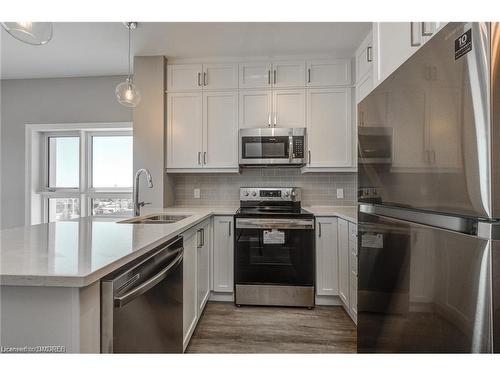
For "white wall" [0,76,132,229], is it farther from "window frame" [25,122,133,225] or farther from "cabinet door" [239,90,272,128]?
"cabinet door" [239,90,272,128]

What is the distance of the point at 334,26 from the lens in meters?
2.33

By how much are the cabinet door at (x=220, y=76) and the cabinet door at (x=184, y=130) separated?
18cm

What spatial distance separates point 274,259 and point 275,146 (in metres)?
1.13

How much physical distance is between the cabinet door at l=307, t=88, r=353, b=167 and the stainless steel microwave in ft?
0.49

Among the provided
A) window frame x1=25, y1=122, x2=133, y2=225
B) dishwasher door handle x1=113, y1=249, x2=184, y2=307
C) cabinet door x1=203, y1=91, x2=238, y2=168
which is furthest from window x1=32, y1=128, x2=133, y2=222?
dishwasher door handle x1=113, y1=249, x2=184, y2=307

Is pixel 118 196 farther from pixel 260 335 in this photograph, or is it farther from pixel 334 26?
pixel 334 26

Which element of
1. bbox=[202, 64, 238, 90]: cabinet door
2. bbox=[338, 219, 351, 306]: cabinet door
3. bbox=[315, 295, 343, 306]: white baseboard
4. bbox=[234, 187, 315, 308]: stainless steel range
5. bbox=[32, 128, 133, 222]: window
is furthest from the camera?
bbox=[32, 128, 133, 222]: window

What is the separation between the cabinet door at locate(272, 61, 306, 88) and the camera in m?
2.85

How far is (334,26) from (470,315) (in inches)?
94.3

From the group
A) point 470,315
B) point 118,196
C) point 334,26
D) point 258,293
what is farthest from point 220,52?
point 470,315

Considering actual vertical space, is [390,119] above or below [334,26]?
below

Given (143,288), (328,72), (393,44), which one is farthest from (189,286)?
(328,72)

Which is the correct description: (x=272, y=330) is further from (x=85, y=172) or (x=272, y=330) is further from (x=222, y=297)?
(x=85, y=172)

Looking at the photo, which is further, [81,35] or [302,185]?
[302,185]
